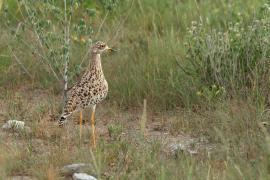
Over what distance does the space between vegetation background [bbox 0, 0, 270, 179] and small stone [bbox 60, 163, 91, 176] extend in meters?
0.06

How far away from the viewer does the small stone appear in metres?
5.66

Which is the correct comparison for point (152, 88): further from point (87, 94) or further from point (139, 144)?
point (139, 144)

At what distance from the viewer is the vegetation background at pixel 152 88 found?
18.7ft

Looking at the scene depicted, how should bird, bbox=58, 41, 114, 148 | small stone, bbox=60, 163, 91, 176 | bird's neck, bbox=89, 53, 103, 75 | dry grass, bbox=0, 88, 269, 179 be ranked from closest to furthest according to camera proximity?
1. dry grass, bbox=0, 88, 269, 179
2. small stone, bbox=60, 163, 91, 176
3. bird, bbox=58, 41, 114, 148
4. bird's neck, bbox=89, 53, 103, 75

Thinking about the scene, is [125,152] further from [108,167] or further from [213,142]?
[213,142]

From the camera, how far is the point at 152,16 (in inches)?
360

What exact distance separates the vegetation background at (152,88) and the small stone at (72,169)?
60mm

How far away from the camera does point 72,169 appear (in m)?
5.67

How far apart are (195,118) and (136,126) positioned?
2.08 feet

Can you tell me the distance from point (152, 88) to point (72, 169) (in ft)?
6.73

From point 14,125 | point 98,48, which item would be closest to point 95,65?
point 98,48

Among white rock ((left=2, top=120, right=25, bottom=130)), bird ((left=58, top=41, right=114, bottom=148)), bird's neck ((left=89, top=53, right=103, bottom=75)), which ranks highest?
bird's neck ((left=89, top=53, right=103, bottom=75))

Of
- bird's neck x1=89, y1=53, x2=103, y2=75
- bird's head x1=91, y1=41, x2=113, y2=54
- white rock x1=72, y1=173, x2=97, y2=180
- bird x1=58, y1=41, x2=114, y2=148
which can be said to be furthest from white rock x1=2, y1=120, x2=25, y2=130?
white rock x1=72, y1=173, x2=97, y2=180

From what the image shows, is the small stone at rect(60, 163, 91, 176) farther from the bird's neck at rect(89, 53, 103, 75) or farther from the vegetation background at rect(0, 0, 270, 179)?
the bird's neck at rect(89, 53, 103, 75)
